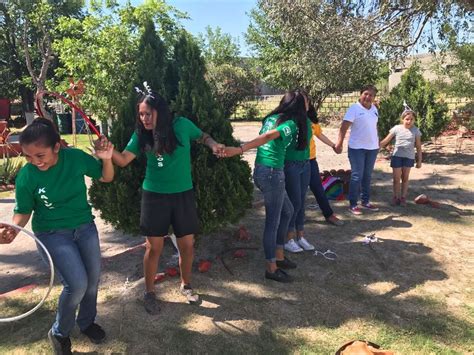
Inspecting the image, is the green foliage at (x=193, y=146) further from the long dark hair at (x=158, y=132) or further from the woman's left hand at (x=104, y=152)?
the woman's left hand at (x=104, y=152)

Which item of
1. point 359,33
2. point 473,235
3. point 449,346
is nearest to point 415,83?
point 359,33

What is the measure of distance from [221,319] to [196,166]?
148cm

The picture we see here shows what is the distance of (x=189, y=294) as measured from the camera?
385cm

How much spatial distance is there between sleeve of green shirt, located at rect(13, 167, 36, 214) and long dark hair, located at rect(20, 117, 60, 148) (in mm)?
258

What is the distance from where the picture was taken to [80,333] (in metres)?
3.38

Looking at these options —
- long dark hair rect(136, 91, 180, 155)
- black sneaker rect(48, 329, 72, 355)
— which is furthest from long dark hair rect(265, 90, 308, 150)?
black sneaker rect(48, 329, 72, 355)

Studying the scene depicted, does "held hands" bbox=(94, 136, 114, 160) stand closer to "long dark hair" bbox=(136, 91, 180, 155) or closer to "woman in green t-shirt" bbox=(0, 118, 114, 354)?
"woman in green t-shirt" bbox=(0, 118, 114, 354)

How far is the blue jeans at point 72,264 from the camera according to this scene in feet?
9.16

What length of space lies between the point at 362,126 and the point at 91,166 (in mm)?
4228

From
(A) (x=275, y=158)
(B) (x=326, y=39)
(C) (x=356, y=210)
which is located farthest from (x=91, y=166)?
(B) (x=326, y=39)

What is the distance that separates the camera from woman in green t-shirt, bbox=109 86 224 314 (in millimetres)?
3262

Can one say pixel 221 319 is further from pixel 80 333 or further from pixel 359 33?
pixel 359 33

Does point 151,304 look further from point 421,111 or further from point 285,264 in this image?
point 421,111

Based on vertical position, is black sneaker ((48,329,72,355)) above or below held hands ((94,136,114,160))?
below
